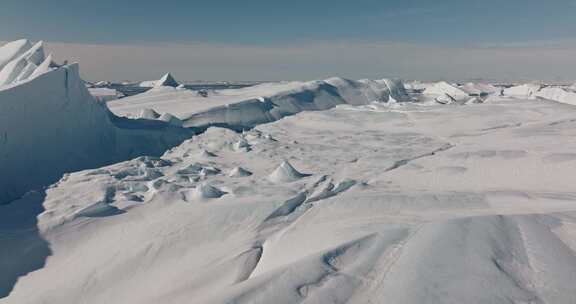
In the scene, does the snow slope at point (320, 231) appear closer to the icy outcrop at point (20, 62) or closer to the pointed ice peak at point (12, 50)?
the icy outcrop at point (20, 62)

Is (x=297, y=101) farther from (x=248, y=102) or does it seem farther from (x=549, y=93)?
(x=549, y=93)

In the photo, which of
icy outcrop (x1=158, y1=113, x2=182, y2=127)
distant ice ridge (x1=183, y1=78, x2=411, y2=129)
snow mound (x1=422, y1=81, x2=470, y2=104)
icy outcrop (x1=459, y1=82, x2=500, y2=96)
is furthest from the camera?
icy outcrop (x1=459, y1=82, x2=500, y2=96)

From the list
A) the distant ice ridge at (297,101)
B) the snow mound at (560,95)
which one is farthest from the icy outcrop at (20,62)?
the snow mound at (560,95)

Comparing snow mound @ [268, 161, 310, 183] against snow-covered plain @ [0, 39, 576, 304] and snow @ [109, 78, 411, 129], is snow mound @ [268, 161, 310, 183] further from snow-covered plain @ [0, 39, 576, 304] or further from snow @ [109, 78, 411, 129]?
snow @ [109, 78, 411, 129]

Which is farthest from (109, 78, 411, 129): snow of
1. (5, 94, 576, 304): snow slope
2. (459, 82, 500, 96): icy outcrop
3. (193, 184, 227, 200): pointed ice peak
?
(459, 82, 500, 96): icy outcrop

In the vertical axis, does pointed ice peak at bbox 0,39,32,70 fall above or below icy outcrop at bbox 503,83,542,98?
above

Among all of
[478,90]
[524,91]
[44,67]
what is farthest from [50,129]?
[478,90]
